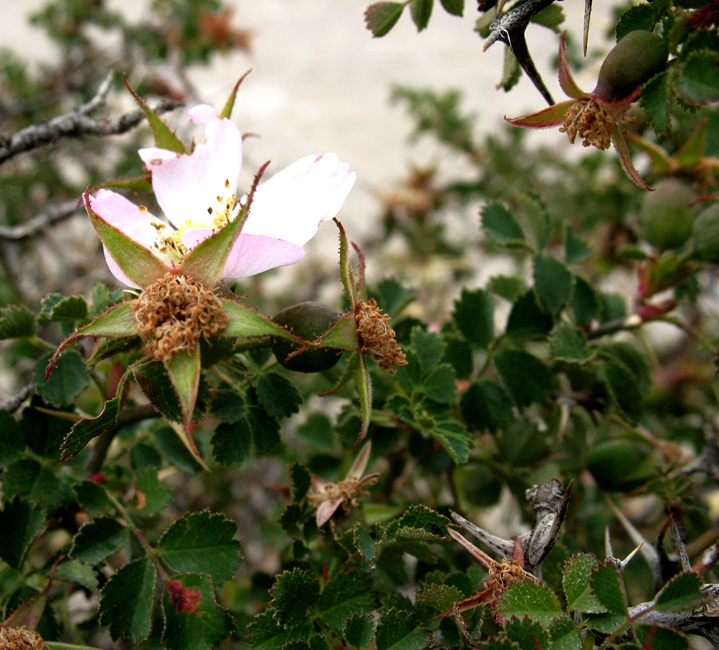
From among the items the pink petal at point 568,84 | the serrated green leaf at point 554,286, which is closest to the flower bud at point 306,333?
the pink petal at point 568,84

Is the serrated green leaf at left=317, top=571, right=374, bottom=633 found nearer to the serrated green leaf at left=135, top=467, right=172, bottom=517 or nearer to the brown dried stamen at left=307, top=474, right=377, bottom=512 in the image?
the brown dried stamen at left=307, top=474, right=377, bottom=512

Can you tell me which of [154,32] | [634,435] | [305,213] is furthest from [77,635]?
[154,32]

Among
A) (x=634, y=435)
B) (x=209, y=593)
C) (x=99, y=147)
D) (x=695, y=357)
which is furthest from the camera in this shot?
(x=99, y=147)

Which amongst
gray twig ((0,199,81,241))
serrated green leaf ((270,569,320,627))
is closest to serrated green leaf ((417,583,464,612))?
serrated green leaf ((270,569,320,627))

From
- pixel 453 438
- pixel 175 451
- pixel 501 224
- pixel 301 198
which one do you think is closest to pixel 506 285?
pixel 501 224

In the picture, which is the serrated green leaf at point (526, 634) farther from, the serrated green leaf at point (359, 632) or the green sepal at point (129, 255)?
the green sepal at point (129, 255)

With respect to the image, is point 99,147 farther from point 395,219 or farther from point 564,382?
point 564,382
